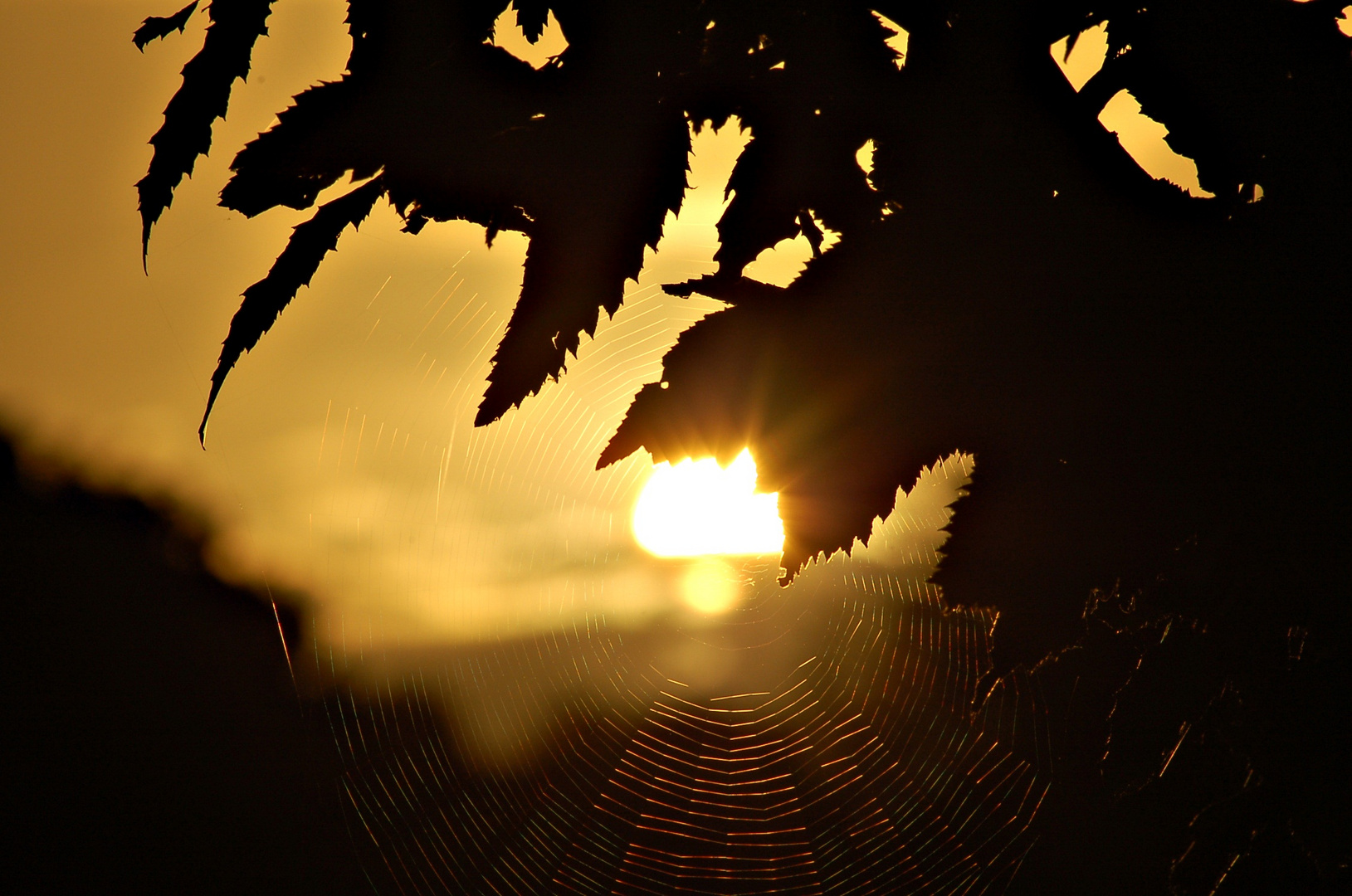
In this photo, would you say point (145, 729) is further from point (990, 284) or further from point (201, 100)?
point (990, 284)

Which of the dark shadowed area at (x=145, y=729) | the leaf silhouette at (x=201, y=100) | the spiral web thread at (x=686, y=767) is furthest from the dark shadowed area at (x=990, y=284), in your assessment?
the dark shadowed area at (x=145, y=729)

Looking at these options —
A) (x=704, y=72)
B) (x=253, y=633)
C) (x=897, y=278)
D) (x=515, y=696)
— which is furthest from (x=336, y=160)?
(x=253, y=633)

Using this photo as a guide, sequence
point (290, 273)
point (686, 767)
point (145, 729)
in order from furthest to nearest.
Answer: point (145, 729) → point (686, 767) → point (290, 273)

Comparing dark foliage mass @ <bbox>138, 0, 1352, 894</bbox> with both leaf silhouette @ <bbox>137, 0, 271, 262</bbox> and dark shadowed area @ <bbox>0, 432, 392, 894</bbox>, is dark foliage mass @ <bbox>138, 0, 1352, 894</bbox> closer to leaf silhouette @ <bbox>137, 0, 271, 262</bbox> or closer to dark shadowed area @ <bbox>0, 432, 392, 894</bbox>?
leaf silhouette @ <bbox>137, 0, 271, 262</bbox>

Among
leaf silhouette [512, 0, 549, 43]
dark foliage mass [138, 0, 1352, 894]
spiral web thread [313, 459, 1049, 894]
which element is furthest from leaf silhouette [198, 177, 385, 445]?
spiral web thread [313, 459, 1049, 894]

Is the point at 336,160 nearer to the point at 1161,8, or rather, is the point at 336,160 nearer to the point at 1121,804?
the point at 1161,8

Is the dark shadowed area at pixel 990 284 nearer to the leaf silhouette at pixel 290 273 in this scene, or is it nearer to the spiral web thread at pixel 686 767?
the leaf silhouette at pixel 290 273

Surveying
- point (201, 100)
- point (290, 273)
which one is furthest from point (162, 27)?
point (290, 273)
